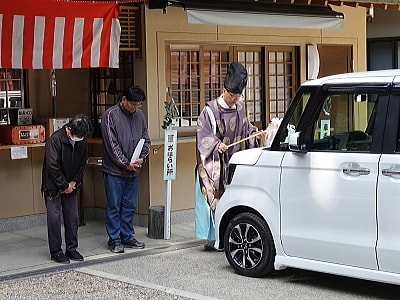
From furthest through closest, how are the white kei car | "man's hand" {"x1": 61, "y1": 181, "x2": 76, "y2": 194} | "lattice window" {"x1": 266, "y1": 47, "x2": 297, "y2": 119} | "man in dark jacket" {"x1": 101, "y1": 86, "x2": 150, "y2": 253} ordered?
"lattice window" {"x1": 266, "y1": 47, "x2": 297, "y2": 119} < "man in dark jacket" {"x1": 101, "y1": 86, "x2": 150, "y2": 253} < "man's hand" {"x1": 61, "y1": 181, "x2": 76, "y2": 194} < the white kei car

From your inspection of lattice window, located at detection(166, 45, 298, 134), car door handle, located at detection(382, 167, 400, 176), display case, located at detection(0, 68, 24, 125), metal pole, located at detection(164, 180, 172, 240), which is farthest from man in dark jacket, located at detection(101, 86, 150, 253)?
car door handle, located at detection(382, 167, 400, 176)

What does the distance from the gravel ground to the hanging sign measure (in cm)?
205

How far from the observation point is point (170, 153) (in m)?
9.60

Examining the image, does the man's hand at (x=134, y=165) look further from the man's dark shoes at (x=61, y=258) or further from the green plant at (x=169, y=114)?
the man's dark shoes at (x=61, y=258)

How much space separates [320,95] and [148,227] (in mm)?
3523

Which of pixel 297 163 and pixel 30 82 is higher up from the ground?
pixel 30 82

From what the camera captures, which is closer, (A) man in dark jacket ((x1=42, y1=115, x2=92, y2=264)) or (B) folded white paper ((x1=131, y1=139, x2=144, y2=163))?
(A) man in dark jacket ((x1=42, y1=115, x2=92, y2=264))

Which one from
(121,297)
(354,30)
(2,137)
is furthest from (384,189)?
(354,30)

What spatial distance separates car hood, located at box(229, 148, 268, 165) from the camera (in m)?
7.65

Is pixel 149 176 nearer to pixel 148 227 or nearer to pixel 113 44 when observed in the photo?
pixel 148 227

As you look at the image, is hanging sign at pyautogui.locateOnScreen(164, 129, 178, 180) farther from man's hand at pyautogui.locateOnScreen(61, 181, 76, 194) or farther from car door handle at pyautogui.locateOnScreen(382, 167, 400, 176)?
car door handle at pyautogui.locateOnScreen(382, 167, 400, 176)

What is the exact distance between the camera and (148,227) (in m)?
9.86

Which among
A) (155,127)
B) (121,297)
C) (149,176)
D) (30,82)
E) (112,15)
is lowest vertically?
(121,297)

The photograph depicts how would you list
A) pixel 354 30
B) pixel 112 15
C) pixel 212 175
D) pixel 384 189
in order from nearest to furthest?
pixel 384 189
pixel 212 175
pixel 112 15
pixel 354 30
